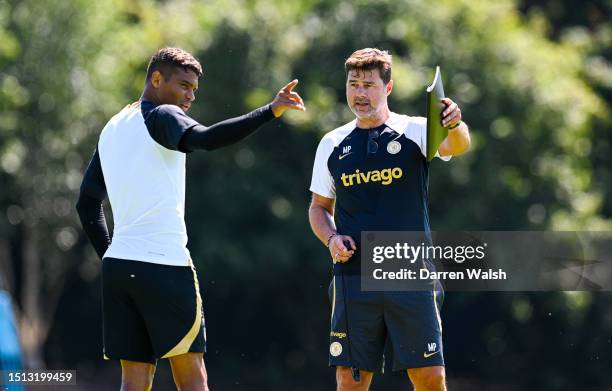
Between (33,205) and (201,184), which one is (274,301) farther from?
(33,205)

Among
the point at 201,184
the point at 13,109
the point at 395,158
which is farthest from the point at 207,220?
the point at 395,158

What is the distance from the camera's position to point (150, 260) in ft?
17.7

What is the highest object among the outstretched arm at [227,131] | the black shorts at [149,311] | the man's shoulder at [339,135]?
the man's shoulder at [339,135]

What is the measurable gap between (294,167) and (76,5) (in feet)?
12.2

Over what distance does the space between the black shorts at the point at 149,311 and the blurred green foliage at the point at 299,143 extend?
9.89 metres

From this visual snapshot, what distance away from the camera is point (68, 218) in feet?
53.9

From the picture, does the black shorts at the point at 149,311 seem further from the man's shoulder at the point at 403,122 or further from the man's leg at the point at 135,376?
the man's shoulder at the point at 403,122

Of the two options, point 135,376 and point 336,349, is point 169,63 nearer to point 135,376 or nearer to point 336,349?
point 135,376

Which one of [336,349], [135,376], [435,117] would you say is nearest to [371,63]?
[435,117]

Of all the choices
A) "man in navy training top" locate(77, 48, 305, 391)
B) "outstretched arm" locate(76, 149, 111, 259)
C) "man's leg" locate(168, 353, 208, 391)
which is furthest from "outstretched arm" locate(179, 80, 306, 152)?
"man's leg" locate(168, 353, 208, 391)

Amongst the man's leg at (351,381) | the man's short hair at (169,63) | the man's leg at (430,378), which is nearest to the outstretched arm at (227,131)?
the man's short hair at (169,63)

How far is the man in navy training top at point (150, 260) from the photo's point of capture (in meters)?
5.38

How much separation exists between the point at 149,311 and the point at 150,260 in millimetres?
241

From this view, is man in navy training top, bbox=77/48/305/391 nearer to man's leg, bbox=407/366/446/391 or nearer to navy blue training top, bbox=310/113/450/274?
navy blue training top, bbox=310/113/450/274
